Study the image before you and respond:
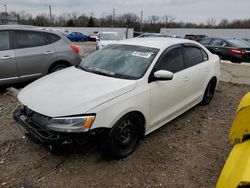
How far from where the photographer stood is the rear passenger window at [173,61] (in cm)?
351

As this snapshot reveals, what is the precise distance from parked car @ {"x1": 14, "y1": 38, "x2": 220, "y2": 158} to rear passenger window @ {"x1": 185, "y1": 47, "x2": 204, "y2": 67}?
2 cm

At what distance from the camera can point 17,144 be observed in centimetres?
336

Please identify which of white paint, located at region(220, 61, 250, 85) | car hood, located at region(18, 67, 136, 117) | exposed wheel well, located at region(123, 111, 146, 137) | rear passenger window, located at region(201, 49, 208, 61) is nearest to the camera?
car hood, located at region(18, 67, 136, 117)

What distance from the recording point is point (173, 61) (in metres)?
3.75

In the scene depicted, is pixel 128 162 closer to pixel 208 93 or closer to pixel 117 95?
pixel 117 95

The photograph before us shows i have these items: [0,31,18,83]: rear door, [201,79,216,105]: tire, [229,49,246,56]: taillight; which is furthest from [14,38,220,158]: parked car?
[229,49,246,56]: taillight

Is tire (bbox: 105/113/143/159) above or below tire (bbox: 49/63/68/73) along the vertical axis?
below

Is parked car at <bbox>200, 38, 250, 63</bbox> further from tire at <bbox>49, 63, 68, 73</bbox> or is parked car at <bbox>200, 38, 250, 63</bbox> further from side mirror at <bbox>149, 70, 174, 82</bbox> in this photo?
side mirror at <bbox>149, 70, 174, 82</bbox>

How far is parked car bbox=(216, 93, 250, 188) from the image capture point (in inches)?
59.4

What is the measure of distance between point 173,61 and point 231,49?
7051mm

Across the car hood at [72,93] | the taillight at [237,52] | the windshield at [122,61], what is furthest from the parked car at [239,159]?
the taillight at [237,52]

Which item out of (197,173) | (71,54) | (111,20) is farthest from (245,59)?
(111,20)

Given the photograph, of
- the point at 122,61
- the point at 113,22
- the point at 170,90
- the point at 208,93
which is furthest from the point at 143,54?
the point at 113,22

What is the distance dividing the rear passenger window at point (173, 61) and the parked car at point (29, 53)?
3.45 m
